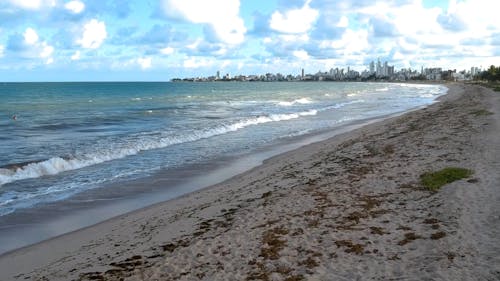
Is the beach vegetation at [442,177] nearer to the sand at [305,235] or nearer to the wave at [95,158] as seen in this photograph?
the sand at [305,235]

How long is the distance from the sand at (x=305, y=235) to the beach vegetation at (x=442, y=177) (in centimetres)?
24

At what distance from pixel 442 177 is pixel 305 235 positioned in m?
4.69

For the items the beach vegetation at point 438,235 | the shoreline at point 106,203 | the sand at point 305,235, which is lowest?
the shoreline at point 106,203

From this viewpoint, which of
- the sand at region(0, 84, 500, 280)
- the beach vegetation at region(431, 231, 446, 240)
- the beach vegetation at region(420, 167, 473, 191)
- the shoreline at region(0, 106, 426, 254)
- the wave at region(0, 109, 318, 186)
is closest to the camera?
the sand at region(0, 84, 500, 280)

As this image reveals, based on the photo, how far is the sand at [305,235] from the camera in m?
6.27

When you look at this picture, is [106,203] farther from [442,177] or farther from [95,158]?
[442,177]

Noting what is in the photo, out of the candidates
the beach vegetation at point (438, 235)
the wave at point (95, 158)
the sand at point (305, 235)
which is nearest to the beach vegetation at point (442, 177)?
the sand at point (305, 235)

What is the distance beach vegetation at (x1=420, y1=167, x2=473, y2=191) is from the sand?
0.78ft

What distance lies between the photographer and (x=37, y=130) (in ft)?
97.1

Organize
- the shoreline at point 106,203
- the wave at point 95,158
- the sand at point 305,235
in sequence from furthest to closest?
the wave at point 95,158, the shoreline at point 106,203, the sand at point 305,235

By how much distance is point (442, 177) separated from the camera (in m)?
10.7

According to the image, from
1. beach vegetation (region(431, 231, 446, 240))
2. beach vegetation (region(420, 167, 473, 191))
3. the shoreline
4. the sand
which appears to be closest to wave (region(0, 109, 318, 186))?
the shoreline

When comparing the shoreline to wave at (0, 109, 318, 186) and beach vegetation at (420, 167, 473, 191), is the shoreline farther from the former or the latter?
beach vegetation at (420, 167, 473, 191)

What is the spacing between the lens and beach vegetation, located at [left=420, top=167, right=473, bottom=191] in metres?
10.2
